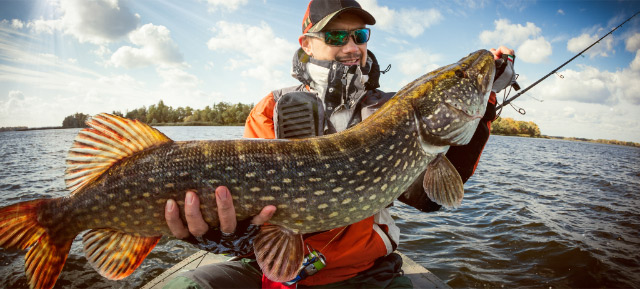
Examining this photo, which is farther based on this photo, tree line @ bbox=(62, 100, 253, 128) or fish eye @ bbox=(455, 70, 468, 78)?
tree line @ bbox=(62, 100, 253, 128)

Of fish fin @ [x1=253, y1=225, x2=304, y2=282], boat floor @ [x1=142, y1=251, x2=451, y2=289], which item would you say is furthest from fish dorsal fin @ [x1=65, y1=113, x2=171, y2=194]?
boat floor @ [x1=142, y1=251, x2=451, y2=289]

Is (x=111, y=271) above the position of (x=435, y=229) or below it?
above

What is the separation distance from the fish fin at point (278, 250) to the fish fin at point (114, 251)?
0.66m

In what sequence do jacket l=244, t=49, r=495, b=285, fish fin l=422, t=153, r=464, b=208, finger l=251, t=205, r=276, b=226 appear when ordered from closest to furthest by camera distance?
finger l=251, t=205, r=276, b=226
fish fin l=422, t=153, r=464, b=208
jacket l=244, t=49, r=495, b=285

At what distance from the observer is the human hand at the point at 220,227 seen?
164cm

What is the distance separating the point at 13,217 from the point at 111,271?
22.3 inches

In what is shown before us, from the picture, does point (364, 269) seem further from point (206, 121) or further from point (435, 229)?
point (206, 121)

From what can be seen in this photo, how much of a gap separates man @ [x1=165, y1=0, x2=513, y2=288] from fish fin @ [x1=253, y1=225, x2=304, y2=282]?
10 cm

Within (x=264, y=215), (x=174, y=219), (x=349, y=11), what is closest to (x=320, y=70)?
(x=349, y=11)

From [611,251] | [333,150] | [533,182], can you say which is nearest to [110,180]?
[333,150]

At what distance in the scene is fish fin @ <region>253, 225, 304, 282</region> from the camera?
179 cm

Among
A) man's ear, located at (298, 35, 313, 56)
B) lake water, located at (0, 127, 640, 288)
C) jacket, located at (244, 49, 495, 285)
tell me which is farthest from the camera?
lake water, located at (0, 127, 640, 288)

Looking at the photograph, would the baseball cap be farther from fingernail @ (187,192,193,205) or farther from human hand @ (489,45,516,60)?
fingernail @ (187,192,193,205)

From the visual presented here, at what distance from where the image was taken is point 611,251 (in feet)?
21.0
